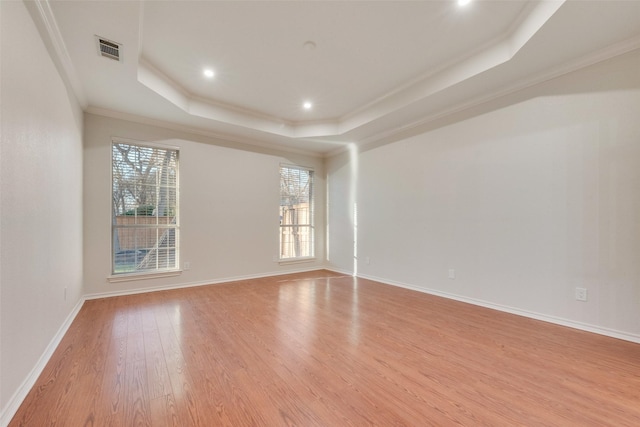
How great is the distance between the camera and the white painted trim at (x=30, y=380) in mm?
1419

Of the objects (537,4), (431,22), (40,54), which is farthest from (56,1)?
(537,4)

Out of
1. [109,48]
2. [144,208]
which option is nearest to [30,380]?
[109,48]

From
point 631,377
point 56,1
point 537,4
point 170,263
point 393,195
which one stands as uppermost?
point 537,4

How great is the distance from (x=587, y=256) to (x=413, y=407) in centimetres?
239

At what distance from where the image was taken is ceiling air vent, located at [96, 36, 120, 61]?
7.59 ft

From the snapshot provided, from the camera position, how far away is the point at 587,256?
259 centimetres

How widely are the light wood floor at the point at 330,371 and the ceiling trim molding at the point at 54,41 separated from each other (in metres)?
2.44

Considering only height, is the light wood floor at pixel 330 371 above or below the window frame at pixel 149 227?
below

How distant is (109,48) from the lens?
2396 millimetres

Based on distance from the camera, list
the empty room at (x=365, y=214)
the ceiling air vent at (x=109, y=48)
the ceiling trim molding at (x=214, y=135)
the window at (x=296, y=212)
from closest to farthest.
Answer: the empty room at (x=365, y=214)
the ceiling air vent at (x=109, y=48)
the ceiling trim molding at (x=214, y=135)
the window at (x=296, y=212)

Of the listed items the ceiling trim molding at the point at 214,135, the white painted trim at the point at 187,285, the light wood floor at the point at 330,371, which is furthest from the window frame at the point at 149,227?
the light wood floor at the point at 330,371

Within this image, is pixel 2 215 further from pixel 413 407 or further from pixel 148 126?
pixel 148 126

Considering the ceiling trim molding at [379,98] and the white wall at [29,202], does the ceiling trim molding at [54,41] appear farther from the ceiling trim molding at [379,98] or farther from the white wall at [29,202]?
the ceiling trim molding at [379,98]

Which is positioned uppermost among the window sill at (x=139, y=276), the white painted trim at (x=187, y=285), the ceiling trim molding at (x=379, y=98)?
the ceiling trim molding at (x=379, y=98)
